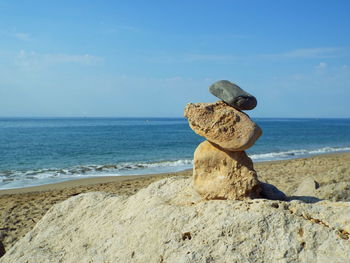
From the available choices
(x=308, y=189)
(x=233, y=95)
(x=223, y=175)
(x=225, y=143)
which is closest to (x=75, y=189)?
(x=308, y=189)

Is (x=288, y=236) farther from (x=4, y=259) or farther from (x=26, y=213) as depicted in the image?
(x=26, y=213)

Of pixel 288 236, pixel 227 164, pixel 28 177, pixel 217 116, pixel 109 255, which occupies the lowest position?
pixel 28 177

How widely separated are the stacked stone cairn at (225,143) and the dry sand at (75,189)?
4.01m

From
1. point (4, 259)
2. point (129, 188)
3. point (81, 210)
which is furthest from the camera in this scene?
point (129, 188)

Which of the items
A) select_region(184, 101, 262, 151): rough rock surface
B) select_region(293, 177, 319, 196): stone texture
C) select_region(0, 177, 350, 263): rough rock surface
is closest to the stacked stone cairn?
select_region(184, 101, 262, 151): rough rock surface

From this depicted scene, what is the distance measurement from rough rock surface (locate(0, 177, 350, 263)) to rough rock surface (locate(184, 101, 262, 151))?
77cm

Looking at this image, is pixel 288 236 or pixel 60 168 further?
pixel 60 168

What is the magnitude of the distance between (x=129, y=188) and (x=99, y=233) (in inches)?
374

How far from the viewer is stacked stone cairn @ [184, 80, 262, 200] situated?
4660 millimetres

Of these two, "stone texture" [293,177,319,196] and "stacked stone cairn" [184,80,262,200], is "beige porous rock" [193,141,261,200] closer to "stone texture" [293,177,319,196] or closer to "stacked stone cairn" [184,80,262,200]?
"stacked stone cairn" [184,80,262,200]

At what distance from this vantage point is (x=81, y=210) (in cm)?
592

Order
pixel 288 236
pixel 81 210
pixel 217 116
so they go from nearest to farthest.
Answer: pixel 288 236 → pixel 217 116 → pixel 81 210

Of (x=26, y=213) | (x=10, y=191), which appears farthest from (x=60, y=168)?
(x=26, y=213)

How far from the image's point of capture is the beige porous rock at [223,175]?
477 centimetres
